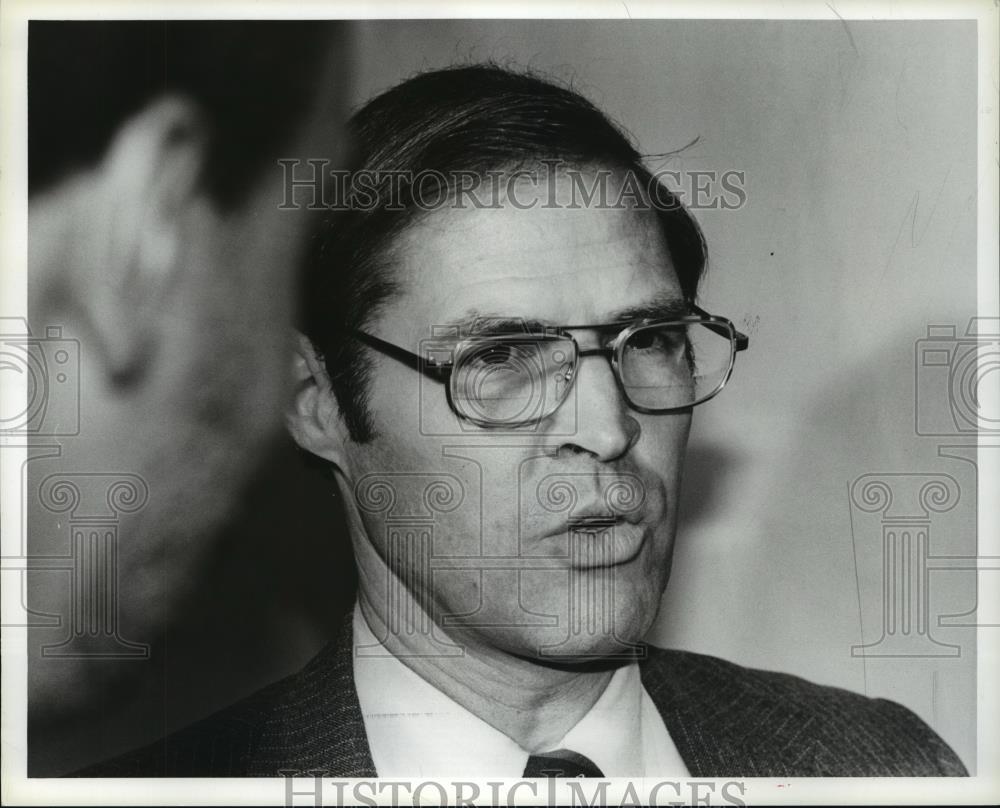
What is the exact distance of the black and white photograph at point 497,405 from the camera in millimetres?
1763

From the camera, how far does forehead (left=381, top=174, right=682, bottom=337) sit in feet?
5.61

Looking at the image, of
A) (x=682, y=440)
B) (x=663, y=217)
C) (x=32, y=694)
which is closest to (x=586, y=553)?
(x=682, y=440)

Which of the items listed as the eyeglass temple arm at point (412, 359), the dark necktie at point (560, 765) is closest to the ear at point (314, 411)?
the eyeglass temple arm at point (412, 359)

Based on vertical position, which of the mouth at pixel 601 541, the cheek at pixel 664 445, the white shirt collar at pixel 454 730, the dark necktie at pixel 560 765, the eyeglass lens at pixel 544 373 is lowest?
the dark necktie at pixel 560 765

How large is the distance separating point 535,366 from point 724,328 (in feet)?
1.21

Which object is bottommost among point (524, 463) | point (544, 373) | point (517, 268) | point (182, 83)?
point (524, 463)

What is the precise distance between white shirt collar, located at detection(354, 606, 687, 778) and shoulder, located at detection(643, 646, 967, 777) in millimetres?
59

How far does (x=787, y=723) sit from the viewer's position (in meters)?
1.89

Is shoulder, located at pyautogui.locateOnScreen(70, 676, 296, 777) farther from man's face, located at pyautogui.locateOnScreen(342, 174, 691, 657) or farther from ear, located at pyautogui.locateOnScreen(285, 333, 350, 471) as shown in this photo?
ear, located at pyautogui.locateOnScreen(285, 333, 350, 471)

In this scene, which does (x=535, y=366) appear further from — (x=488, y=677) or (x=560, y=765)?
(x=560, y=765)

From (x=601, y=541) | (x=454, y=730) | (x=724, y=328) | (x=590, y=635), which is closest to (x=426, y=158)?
(x=724, y=328)

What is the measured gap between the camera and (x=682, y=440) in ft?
5.98

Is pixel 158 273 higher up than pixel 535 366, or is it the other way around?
pixel 158 273

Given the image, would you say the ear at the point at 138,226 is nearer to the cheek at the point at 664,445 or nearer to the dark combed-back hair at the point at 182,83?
the dark combed-back hair at the point at 182,83
